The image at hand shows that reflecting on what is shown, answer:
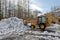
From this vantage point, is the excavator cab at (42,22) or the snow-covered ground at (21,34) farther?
the excavator cab at (42,22)

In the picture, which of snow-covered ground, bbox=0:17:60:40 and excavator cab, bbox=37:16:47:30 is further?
excavator cab, bbox=37:16:47:30

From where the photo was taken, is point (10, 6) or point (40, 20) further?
point (10, 6)

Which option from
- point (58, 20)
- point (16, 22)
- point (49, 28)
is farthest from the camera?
point (58, 20)

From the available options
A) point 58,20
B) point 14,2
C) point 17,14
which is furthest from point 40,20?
point 14,2

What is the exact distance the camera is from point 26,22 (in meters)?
21.1

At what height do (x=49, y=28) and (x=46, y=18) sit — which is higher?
(x=46, y=18)

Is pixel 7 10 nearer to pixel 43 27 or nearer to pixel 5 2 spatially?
pixel 5 2

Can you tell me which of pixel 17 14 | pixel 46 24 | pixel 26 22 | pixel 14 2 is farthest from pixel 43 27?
pixel 14 2

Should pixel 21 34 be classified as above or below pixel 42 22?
below

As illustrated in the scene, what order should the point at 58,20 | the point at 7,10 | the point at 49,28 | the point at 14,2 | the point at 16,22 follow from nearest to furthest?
the point at 49,28, the point at 16,22, the point at 58,20, the point at 7,10, the point at 14,2

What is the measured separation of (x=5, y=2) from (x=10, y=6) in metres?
2.04

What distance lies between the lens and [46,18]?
18.5 meters

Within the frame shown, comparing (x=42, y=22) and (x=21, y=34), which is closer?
(x=21, y=34)

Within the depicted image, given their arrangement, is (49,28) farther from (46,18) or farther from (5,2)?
(5,2)
